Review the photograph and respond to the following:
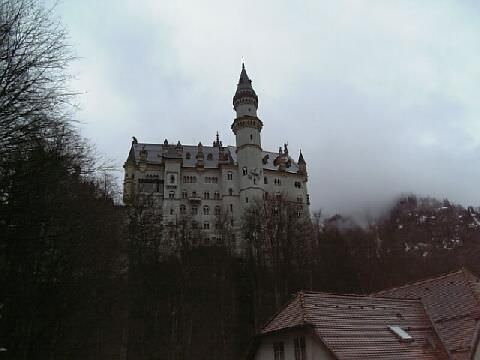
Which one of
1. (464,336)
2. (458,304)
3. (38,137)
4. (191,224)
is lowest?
(464,336)

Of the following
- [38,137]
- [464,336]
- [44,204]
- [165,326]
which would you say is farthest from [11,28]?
[165,326]

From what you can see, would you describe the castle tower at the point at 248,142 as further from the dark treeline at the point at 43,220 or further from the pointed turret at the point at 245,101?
the dark treeline at the point at 43,220

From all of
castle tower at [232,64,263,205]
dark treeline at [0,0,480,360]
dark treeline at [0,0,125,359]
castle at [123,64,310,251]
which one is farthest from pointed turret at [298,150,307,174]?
dark treeline at [0,0,125,359]

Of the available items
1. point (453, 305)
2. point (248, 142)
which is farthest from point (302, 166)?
point (453, 305)

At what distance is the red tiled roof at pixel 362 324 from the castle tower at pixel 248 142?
65063mm

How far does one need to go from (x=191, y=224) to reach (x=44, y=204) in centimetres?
5233

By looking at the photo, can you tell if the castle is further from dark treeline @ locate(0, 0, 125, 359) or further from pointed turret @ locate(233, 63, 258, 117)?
dark treeline @ locate(0, 0, 125, 359)

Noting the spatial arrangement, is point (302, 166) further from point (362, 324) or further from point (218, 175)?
point (362, 324)

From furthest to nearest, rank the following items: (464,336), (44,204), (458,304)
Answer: (458,304) → (464,336) → (44,204)

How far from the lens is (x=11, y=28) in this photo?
14.3 metres

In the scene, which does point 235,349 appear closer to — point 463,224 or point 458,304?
point 458,304

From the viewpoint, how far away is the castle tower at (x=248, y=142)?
298 ft

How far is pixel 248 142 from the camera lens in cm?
9319

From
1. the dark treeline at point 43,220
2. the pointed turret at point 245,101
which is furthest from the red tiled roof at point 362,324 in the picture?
the pointed turret at point 245,101
